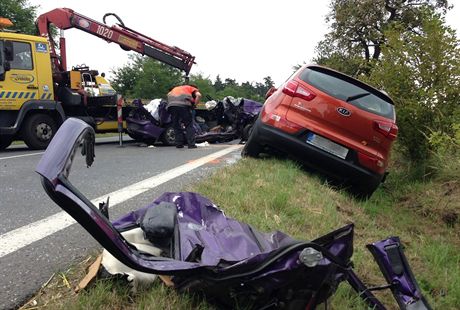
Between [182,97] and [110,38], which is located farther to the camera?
[110,38]

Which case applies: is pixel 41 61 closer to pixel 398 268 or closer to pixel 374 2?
pixel 398 268

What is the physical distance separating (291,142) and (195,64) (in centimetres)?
923

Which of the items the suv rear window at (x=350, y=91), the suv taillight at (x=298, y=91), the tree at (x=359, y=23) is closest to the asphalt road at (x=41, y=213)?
the suv taillight at (x=298, y=91)

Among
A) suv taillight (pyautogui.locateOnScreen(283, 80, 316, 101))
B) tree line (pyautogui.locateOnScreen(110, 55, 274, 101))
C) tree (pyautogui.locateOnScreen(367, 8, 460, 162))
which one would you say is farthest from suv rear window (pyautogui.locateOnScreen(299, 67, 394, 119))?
tree line (pyautogui.locateOnScreen(110, 55, 274, 101))

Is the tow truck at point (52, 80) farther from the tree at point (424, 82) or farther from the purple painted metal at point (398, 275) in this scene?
the purple painted metal at point (398, 275)

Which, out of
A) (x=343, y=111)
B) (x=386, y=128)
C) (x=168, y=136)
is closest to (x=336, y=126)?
(x=343, y=111)

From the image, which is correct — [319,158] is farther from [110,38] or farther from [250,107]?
[110,38]

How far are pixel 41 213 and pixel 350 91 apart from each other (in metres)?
3.62

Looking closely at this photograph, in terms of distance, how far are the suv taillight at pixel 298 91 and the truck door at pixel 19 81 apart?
6.73 m

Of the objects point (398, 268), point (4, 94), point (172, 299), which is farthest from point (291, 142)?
point (4, 94)

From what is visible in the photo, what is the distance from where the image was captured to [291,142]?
210 inches

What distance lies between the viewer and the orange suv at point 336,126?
5.21 metres

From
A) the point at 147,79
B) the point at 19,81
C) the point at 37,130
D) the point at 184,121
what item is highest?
the point at 19,81

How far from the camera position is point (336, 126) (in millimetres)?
5242
